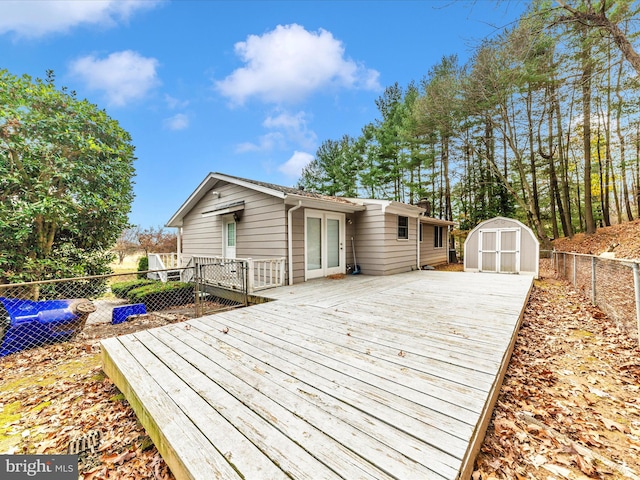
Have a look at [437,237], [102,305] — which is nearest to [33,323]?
[102,305]

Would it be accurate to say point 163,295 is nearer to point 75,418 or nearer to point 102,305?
point 102,305

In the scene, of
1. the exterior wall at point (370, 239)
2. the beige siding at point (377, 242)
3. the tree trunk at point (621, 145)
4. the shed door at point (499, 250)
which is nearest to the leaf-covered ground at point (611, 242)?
the shed door at point (499, 250)

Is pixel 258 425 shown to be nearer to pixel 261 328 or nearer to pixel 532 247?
pixel 261 328

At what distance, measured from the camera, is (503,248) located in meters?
9.33

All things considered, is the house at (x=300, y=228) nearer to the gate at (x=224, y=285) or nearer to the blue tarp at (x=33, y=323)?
the gate at (x=224, y=285)

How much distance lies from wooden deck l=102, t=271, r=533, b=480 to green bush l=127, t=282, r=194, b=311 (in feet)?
15.3

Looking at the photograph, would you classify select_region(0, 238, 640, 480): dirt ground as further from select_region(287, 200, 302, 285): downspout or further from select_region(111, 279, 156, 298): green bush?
select_region(111, 279, 156, 298): green bush

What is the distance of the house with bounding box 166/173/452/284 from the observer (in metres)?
7.00

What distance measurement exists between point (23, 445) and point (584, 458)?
3874 mm

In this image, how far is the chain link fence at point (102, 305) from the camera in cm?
417

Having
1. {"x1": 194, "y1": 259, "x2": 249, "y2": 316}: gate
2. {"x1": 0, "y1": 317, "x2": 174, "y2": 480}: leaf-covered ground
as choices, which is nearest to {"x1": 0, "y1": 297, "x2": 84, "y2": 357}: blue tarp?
{"x1": 0, "y1": 317, "x2": 174, "y2": 480}: leaf-covered ground

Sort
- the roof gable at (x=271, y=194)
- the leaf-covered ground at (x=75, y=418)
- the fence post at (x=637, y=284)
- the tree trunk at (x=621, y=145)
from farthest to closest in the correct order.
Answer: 1. the tree trunk at (x=621, y=145)
2. the roof gable at (x=271, y=194)
3. the fence post at (x=637, y=284)
4. the leaf-covered ground at (x=75, y=418)

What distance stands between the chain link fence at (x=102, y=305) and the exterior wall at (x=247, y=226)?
101cm

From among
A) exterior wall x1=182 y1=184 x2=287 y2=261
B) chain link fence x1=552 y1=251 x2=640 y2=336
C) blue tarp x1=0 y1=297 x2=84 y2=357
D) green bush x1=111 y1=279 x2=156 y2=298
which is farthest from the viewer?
green bush x1=111 y1=279 x2=156 y2=298
